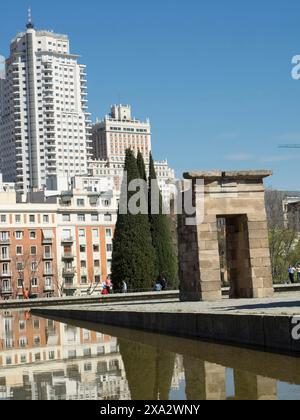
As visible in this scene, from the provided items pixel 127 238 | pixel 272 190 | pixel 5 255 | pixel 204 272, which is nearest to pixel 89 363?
pixel 204 272

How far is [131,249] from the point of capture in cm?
6319

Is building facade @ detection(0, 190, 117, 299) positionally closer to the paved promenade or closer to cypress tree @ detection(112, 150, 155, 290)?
cypress tree @ detection(112, 150, 155, 290)

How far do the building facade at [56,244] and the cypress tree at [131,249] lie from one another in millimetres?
37779

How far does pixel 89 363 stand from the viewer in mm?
14211

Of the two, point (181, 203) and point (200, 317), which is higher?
point (181, 203)

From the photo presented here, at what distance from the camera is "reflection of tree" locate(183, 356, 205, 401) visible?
9961 mm

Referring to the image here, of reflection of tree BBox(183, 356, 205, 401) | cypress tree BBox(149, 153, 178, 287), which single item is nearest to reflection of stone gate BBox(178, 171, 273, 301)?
reflection of tree BBox(183, 356, 205, 401)

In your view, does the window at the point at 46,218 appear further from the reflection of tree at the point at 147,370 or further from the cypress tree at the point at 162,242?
the reflection of tree at the point at 147,370

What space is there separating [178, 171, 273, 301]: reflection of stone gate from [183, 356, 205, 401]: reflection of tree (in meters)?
13.9

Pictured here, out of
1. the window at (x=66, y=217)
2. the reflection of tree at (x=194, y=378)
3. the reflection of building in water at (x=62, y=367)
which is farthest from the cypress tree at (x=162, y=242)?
the reflection of tree at (x=194, y=378)

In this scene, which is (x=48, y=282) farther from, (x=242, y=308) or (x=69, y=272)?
(x=242, y=308)

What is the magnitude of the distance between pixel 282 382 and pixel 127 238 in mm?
53415

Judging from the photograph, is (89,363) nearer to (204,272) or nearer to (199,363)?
(199,363)

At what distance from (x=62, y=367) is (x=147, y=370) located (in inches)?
70.3
